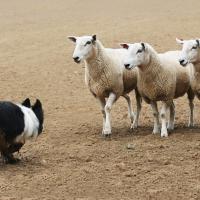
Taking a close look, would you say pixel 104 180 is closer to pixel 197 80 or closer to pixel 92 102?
pixel 197 80

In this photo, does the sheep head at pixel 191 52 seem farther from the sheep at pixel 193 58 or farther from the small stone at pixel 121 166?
the small stone at pixel 121 166

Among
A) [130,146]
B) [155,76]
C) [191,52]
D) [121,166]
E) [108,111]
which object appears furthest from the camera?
[108,111]

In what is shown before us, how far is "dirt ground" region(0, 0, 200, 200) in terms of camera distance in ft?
25.2

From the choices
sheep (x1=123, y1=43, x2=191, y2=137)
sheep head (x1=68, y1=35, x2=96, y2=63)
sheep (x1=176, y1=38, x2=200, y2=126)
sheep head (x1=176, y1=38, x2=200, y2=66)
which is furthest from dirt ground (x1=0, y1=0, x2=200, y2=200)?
sheep head (x1=68, y1=35, x2=96, y2=63)

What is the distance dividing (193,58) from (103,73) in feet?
5.51

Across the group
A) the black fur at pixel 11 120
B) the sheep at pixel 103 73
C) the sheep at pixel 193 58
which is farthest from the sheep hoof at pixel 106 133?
the black fur at pixel 11 120

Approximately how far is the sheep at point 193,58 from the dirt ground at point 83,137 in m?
0.88

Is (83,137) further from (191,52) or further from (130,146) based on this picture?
(191,52)

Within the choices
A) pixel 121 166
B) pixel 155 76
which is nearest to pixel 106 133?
pixel 155 76

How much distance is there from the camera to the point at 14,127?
8.65m

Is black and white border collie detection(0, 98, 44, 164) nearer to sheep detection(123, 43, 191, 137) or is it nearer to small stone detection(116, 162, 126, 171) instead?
small stone detection(116, 162, 126, 171)

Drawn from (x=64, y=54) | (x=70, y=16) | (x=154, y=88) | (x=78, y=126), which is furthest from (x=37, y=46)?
(x=154, y=88)

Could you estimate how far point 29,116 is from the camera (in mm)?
9008

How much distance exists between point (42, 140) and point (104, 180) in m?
3.06
